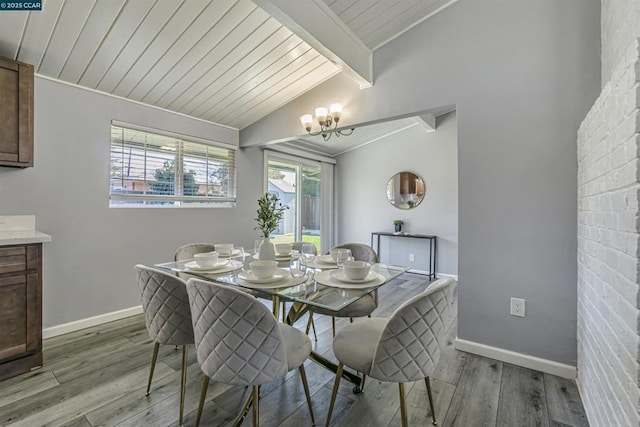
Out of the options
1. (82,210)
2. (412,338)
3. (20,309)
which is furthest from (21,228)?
(412,338)

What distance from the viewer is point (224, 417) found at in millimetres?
1585

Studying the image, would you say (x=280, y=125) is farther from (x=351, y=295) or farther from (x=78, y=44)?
(x=351, y=295)

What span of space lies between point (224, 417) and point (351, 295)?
39.0 inches

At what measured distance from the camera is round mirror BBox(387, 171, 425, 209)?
4993mm

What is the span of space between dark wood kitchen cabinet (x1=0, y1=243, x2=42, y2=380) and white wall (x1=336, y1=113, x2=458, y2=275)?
4636 millimetres

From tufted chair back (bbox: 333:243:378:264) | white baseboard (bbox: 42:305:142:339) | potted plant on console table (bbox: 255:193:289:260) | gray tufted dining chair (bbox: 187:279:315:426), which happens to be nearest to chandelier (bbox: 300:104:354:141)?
tufted chair back (bbox: 333:243:378:264)

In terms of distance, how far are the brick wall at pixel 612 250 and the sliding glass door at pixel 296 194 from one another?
12.1 ft

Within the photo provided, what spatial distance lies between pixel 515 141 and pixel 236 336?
227cm

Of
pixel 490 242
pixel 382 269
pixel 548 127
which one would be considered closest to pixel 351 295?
pixel 382 269

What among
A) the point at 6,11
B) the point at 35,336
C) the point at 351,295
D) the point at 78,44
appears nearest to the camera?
the point at 351,295

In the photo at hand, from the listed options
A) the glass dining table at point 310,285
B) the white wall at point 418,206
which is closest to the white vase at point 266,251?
the glass dining table at point 310,285

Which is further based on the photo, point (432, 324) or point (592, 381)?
point (592, 381)

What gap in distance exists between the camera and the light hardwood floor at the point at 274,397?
1.57 meters

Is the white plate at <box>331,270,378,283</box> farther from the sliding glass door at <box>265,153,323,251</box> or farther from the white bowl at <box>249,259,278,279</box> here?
the sliding glass door at <box>265,153,323,251</box>
